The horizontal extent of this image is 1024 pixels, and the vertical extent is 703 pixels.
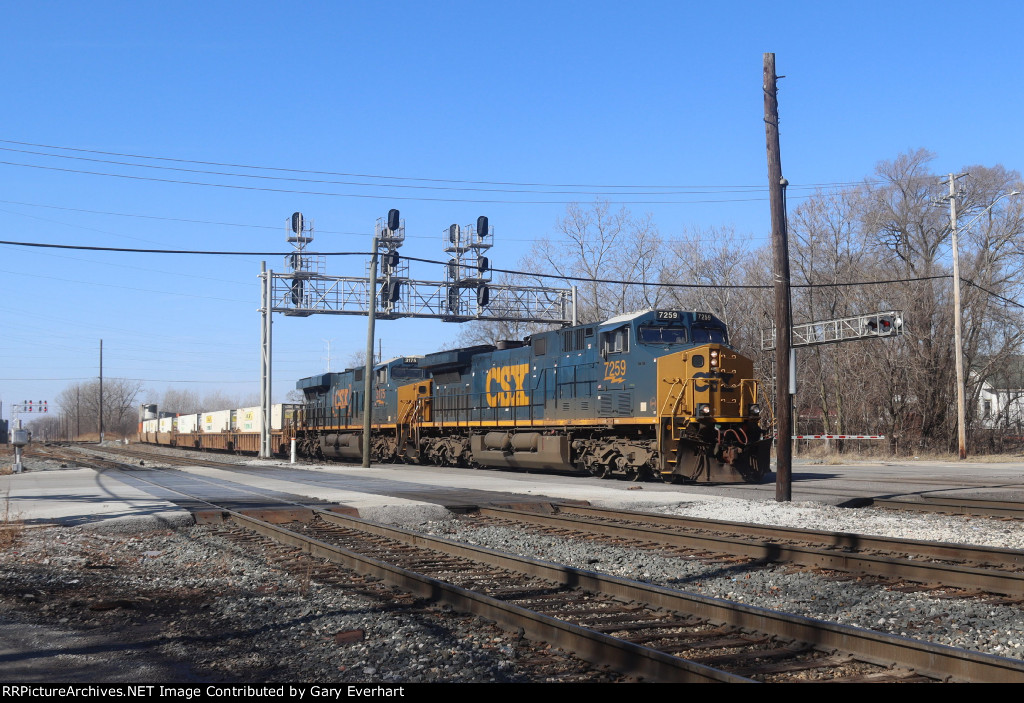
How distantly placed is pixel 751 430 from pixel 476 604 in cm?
1375

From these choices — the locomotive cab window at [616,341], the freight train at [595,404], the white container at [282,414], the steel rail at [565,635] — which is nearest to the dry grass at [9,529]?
the steel rail at [565,635]

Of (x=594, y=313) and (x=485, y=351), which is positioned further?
(x=594, y=313)

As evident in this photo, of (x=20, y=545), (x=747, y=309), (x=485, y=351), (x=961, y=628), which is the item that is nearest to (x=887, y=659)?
(x=961, y=628)

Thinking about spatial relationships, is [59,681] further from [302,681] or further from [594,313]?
[594,313]

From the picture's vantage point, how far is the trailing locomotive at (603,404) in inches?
727

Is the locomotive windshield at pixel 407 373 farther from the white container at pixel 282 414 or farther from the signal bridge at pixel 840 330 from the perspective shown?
the white container at pixel 282 414

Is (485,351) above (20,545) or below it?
above

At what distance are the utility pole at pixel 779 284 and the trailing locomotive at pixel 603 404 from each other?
301cm

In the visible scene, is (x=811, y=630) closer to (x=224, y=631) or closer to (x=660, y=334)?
(x=224, y=631)

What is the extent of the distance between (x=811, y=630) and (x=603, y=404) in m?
15.0

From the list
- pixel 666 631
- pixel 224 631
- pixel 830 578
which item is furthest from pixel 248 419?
pixel 666 631

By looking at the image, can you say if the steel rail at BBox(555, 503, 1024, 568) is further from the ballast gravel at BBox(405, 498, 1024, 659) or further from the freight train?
the freight train

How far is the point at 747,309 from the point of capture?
50156 millimetres

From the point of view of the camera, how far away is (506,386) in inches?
976
